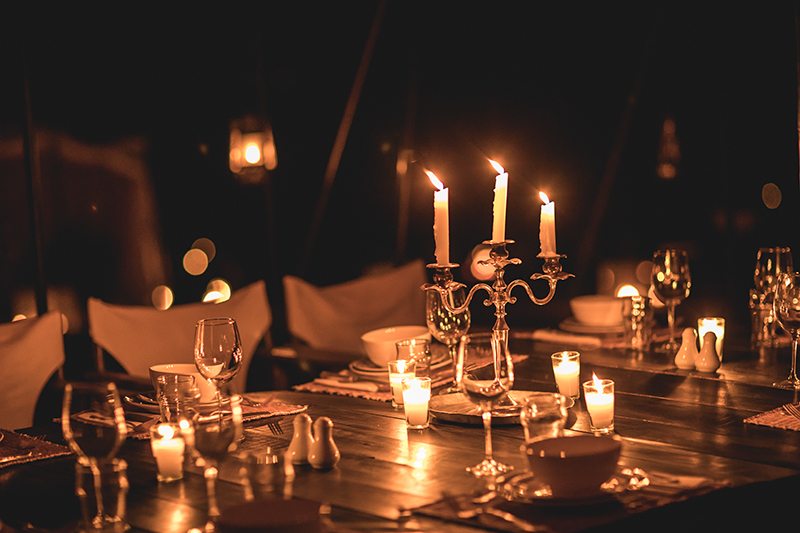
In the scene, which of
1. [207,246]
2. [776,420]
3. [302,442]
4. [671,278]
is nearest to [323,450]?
[302,442]

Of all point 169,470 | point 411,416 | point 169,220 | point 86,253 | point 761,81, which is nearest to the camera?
point 169,470

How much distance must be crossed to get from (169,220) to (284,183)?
645 millimetres

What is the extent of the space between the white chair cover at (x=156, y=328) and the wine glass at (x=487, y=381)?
42.3 inches

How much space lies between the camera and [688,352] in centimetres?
197

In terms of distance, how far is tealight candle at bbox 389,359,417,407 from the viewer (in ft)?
5.78

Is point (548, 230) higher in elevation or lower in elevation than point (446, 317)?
higher

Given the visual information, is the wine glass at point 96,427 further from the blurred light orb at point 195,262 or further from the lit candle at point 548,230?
the blurred light orb at point 195,262

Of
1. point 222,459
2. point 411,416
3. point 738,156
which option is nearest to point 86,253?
point 411,416

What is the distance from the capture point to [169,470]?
4.29ft

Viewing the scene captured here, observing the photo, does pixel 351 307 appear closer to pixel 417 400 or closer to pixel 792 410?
pixel 417 400

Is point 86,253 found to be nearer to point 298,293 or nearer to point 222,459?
point 298,293

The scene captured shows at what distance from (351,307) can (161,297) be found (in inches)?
33.9

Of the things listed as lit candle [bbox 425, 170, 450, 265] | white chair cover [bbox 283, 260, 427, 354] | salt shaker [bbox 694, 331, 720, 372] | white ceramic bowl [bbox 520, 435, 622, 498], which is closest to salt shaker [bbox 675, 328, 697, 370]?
salt shaker [bbox 694, 331, 720, 372]

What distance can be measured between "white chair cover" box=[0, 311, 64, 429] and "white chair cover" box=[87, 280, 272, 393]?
0.61 ft
